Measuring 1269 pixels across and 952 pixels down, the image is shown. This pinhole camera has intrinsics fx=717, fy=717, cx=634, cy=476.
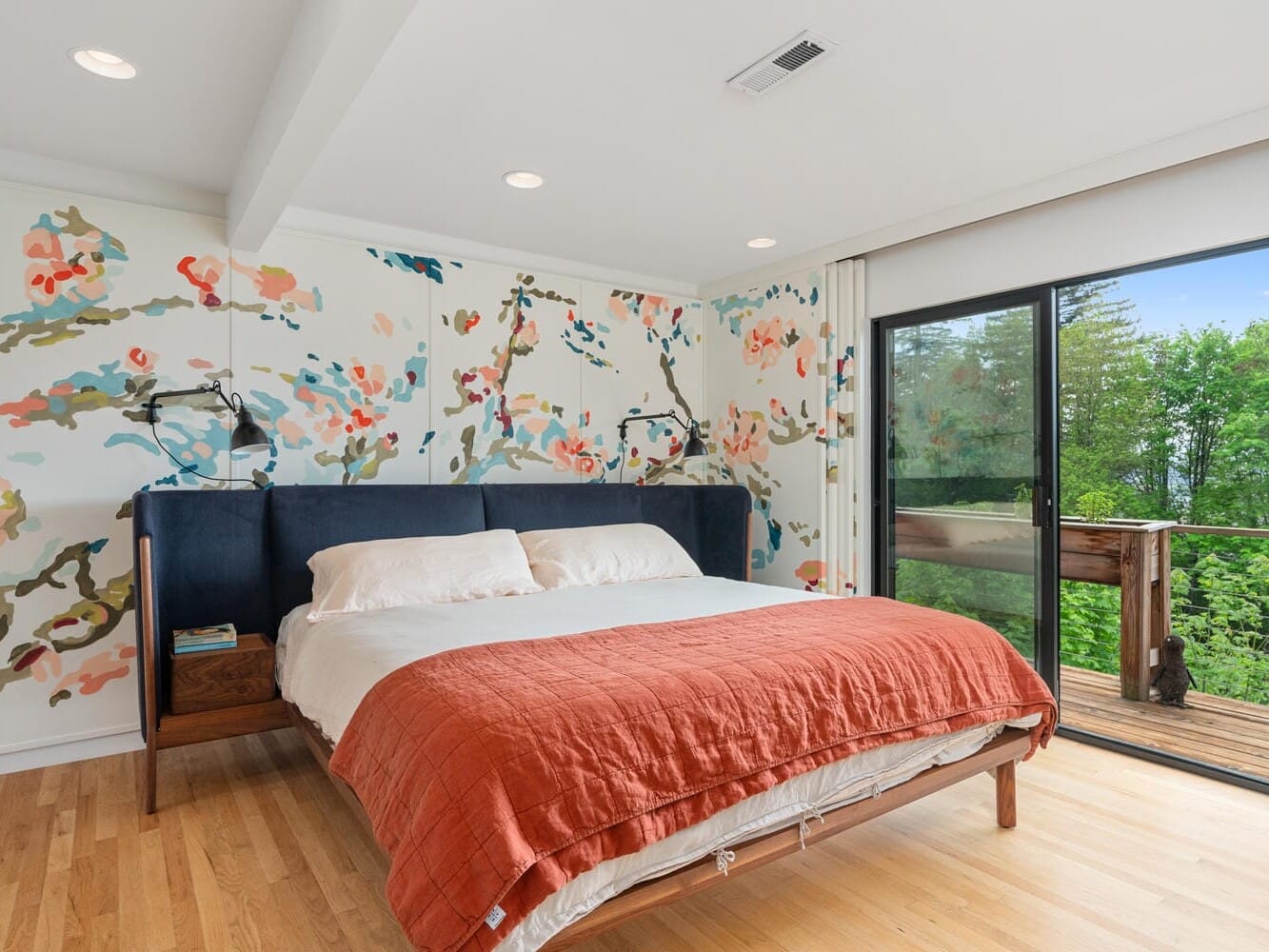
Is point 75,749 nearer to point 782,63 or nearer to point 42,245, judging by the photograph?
point 42,245

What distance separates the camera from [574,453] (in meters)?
4.24

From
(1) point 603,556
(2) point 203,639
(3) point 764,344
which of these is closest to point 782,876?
(1) point 603,556

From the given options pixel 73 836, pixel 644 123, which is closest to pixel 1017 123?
Result: pixel 644 123

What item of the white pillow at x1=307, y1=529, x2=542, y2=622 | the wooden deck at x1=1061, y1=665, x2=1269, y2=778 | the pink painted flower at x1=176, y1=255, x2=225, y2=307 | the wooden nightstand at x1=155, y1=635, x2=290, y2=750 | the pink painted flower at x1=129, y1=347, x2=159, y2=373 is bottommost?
the wooden deck at x1=1061, y1=665, x2=1269, y2=778

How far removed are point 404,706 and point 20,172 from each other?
109 inches

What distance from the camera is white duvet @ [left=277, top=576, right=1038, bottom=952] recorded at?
5.04 ft

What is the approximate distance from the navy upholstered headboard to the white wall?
2.21m

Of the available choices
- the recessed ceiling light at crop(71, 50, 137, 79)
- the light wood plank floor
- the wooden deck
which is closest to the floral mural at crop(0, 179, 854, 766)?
the light wood plank floor

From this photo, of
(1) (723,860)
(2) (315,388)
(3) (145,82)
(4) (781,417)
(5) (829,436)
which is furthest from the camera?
(4) (781,417)

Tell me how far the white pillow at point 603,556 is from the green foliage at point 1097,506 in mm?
2307

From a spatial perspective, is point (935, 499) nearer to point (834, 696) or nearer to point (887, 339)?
point (887, 339)

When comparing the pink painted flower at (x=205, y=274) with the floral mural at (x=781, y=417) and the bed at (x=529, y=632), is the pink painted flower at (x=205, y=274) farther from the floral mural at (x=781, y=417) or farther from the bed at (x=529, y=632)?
the floral mural at (x=781, y=417)

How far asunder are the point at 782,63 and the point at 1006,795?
2.45 metres

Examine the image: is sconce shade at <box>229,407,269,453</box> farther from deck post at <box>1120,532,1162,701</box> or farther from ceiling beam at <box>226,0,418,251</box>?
deck post at <box>1120,532,1162,701</box>
